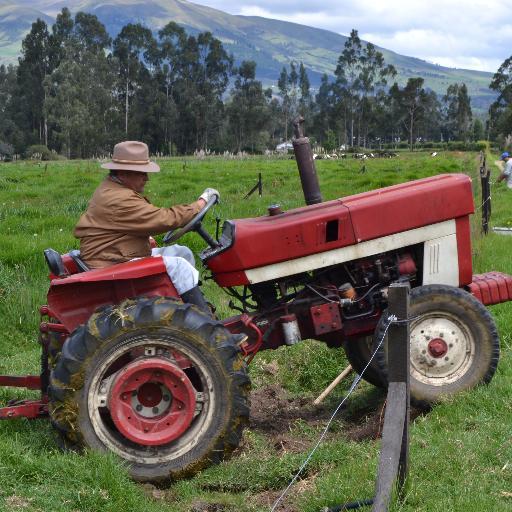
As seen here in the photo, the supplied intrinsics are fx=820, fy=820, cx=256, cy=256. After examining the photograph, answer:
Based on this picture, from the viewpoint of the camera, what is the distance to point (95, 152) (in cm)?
7288

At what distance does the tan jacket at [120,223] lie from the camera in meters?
4.98

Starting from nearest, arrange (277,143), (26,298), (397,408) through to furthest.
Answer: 1. (397,408)
2. (26,298)
3. (277,143)

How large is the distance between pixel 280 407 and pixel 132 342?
1.89m

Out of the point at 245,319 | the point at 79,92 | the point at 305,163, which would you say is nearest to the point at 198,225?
the point at 245,319

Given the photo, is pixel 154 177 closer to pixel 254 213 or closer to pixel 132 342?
pixel 254 213

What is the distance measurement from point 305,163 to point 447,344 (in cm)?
151

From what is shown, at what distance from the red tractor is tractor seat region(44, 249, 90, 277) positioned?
1 cm

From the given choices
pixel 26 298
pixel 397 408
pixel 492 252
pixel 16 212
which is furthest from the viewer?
pixel 16 212

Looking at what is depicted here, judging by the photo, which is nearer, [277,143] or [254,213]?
[254,213]

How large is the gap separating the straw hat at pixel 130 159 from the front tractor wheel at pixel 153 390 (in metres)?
0.89

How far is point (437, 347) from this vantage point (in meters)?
5.36

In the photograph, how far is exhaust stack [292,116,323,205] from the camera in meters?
5.42

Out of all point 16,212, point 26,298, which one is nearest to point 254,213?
point 16,212

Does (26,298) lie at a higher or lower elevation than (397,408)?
lower
